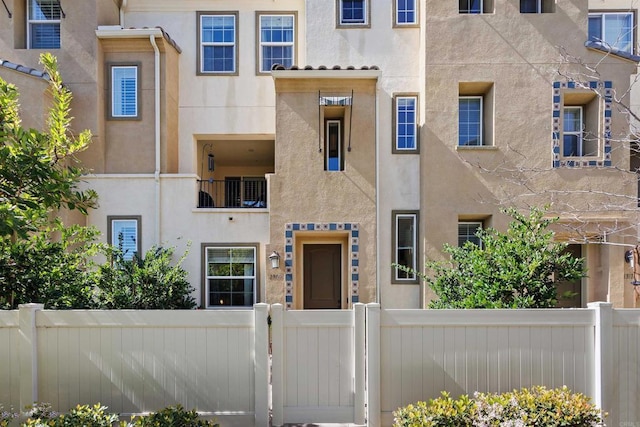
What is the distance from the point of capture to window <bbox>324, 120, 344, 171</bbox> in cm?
1074

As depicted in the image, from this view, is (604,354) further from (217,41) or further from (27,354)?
(217,41)

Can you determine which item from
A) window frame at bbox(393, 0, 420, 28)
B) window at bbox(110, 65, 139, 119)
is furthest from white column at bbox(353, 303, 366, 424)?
window at bbox(110, 65, 139, 119)

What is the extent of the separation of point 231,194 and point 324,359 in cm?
→ 898

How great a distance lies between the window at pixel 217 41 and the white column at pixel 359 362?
8.61 m

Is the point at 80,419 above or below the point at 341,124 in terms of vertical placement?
below

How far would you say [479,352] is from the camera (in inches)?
219

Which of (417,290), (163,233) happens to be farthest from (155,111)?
(417,290)

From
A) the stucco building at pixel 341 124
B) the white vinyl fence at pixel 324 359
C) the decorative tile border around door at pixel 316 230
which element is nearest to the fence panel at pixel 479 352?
the white vinyl fence at pixel 324 359

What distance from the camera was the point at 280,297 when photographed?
10.2 m

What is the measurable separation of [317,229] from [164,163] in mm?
4323

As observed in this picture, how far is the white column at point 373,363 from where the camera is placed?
18.0 ft

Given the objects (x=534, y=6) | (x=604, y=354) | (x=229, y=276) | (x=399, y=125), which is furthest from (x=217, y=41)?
(x=604, y=354)

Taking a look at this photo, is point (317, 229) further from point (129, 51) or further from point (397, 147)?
point (129, 51)

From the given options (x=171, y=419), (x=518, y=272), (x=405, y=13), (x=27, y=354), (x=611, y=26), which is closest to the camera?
(x=171, y=419)
